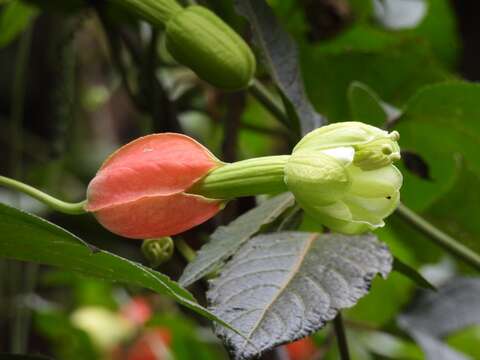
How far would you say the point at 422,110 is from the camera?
0.63 metres

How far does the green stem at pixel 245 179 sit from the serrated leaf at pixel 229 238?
0.05 m

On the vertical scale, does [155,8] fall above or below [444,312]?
above

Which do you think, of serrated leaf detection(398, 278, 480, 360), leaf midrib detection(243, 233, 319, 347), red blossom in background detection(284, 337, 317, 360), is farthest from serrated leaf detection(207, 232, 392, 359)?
red blossom in background detection(284, 337, 317, 360)

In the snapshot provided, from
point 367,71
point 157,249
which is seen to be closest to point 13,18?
point 367,71

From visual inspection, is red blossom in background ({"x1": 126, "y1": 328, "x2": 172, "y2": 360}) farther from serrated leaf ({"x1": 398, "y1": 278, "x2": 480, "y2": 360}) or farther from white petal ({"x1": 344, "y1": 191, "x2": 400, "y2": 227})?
white petal ({"x1": 344, "y1": 191, "x2": 400, "y2": 227})

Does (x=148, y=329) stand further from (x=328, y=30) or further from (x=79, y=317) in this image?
(x=328, y=30)

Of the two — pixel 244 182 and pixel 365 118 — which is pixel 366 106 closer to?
pixel 365 118

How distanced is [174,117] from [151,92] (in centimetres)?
3

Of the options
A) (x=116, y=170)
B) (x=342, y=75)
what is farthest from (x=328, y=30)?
(x=116, y=170)

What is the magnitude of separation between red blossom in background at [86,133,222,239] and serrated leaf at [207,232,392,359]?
0.16 feet

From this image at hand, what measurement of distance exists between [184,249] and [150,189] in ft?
0.65

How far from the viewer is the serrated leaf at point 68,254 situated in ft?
1.20

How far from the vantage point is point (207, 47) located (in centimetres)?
51

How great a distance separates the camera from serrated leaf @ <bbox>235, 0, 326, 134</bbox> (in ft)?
1.84
